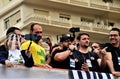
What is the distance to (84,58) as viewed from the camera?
30.2ft

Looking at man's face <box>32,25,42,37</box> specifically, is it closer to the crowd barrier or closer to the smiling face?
the smiling face

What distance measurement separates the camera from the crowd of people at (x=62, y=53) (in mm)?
8258

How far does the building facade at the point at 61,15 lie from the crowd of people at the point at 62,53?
24463 mm

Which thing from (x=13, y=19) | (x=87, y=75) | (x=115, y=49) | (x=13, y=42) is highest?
(x=13, y=19)

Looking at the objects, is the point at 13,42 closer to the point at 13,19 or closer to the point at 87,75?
the point at 87,75

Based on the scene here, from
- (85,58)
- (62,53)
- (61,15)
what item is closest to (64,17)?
(61,15)

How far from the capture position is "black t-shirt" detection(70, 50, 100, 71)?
9.08 metres

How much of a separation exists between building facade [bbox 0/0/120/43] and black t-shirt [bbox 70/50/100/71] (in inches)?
969

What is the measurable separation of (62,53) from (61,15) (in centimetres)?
2753

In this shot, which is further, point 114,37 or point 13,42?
point 114,37

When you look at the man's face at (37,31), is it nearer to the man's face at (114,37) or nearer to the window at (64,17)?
the man's face at (114,37)

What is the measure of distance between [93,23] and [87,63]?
28703mm

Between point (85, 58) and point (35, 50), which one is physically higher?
point (35, 50)

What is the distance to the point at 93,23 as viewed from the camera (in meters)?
37.8
